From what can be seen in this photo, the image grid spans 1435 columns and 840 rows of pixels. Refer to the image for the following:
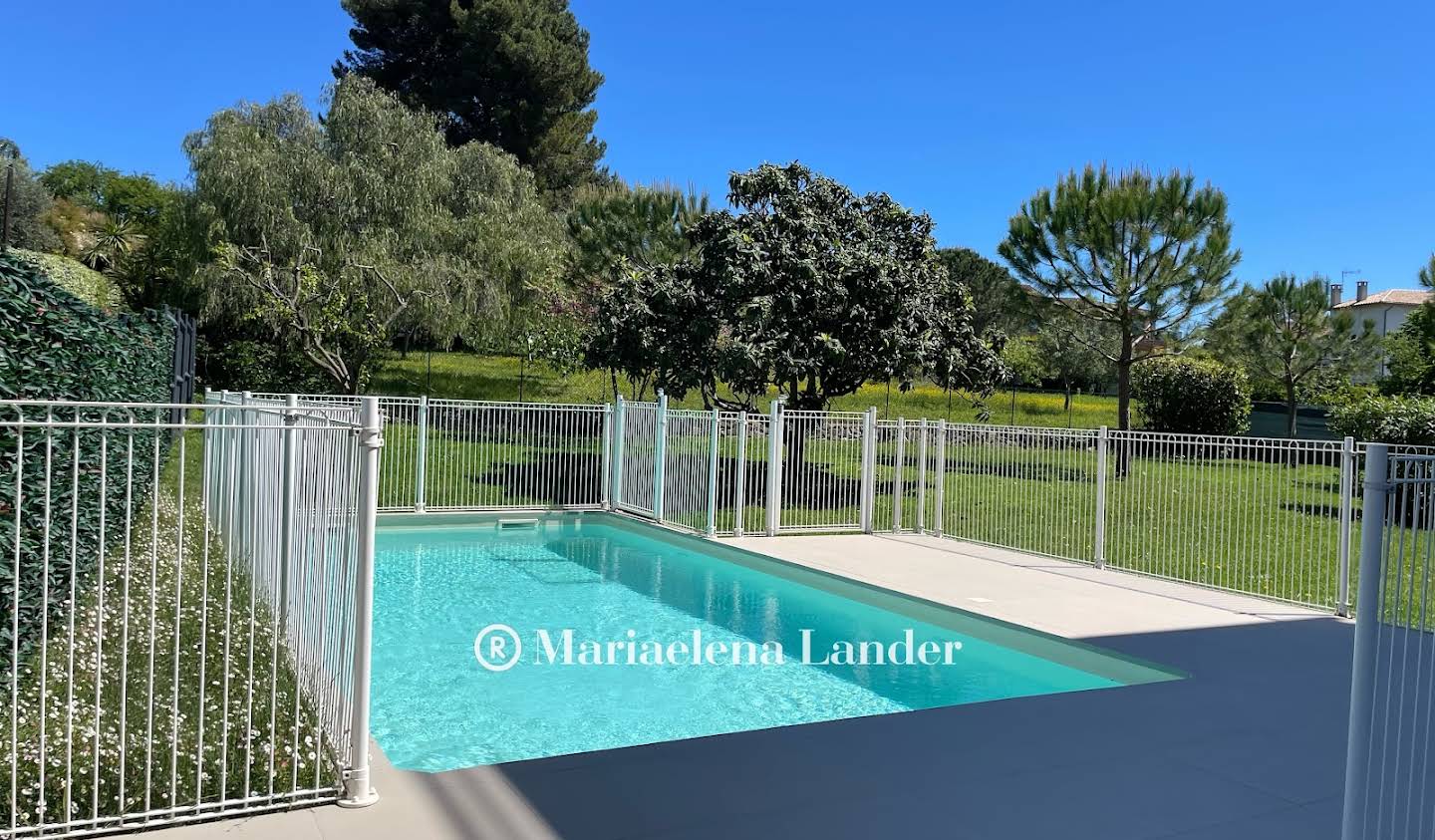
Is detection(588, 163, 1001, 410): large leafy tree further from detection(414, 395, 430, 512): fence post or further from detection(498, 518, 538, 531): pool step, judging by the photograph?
detection(414, 395, 430, 512): fence post

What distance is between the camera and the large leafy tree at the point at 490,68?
33.0 metres

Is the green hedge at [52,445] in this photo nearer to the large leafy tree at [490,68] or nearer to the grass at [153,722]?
the grass at [153,722]

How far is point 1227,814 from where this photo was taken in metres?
3.97

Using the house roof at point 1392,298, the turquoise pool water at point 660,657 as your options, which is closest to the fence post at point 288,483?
the turquoise pool water at point 660,657

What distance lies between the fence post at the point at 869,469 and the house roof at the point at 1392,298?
184 ft

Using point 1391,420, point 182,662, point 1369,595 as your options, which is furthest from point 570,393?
point 1369,595

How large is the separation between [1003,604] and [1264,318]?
1124 inches

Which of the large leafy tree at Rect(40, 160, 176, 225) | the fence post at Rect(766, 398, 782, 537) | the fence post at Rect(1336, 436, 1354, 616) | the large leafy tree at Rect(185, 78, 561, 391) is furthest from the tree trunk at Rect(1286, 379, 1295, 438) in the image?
the large leafy tree at Rect(40, 160, 176, 225)

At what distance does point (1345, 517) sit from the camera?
25.6ft

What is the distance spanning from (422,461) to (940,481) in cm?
704

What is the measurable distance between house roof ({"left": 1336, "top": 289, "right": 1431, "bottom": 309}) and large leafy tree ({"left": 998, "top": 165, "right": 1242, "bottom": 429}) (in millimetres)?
45222

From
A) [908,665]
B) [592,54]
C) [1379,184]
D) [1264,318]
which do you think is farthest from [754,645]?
[1379,184]

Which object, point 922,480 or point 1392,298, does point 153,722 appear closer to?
point 922,480

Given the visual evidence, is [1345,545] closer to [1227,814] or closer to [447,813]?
[1227,814]
